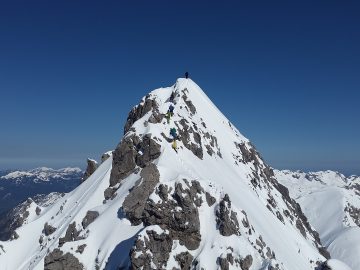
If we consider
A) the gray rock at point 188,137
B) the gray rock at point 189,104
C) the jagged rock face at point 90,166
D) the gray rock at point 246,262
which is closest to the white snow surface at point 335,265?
the gray rock at point 246,262

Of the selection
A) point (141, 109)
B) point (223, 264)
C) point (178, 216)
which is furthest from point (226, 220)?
point (141, 109)

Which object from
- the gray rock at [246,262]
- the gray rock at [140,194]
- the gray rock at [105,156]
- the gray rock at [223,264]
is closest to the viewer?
the gray rock at [223,264]

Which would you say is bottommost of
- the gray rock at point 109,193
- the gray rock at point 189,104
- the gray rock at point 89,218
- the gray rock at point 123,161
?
the gray rock at point 89,218

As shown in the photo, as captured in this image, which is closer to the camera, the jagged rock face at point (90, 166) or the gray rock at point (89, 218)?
the gray rock at point (89, 218)

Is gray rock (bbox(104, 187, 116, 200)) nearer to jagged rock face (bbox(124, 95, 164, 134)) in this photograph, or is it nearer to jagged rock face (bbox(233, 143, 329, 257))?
jagged rock face (bbox(124, 95, 164, 134))

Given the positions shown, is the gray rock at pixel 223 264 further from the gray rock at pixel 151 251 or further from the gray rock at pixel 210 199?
the gray rock at pixel 210 199

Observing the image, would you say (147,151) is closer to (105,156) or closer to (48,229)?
(48,229)
